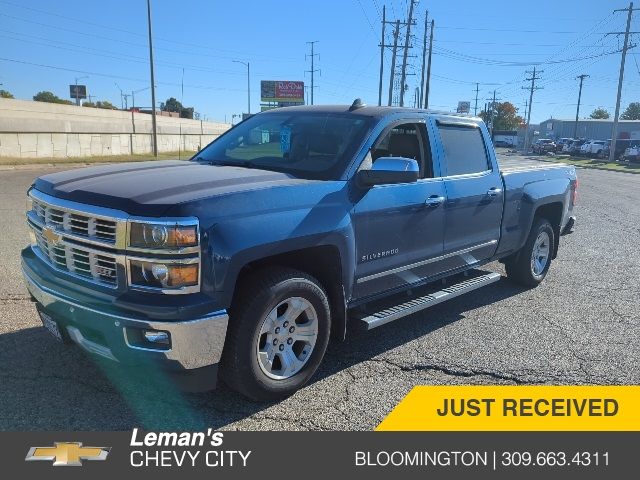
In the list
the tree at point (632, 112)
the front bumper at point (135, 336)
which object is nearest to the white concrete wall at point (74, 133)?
the front bumper at point (135, 336)

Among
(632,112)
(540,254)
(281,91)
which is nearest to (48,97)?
(281,91)

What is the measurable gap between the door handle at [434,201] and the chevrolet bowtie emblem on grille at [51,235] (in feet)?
8.88

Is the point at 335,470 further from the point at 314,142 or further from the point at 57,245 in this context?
the point at 314,142

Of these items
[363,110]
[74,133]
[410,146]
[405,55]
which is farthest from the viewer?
[405,55]

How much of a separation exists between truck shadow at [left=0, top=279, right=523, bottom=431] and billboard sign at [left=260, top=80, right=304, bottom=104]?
3382 inches

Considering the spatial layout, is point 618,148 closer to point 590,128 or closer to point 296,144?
point 590,128

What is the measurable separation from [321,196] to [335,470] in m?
1.68

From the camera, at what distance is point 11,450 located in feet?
9.61

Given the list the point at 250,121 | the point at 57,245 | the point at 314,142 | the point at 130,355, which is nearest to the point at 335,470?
the point at 130,355

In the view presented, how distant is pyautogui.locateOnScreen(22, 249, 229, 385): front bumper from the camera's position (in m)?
2.96

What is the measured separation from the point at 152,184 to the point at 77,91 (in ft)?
285

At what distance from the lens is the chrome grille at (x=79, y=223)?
3074 millimetres

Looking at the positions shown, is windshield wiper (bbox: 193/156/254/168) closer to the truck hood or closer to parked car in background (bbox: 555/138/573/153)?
the truck hood

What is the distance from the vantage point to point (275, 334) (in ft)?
11.6
